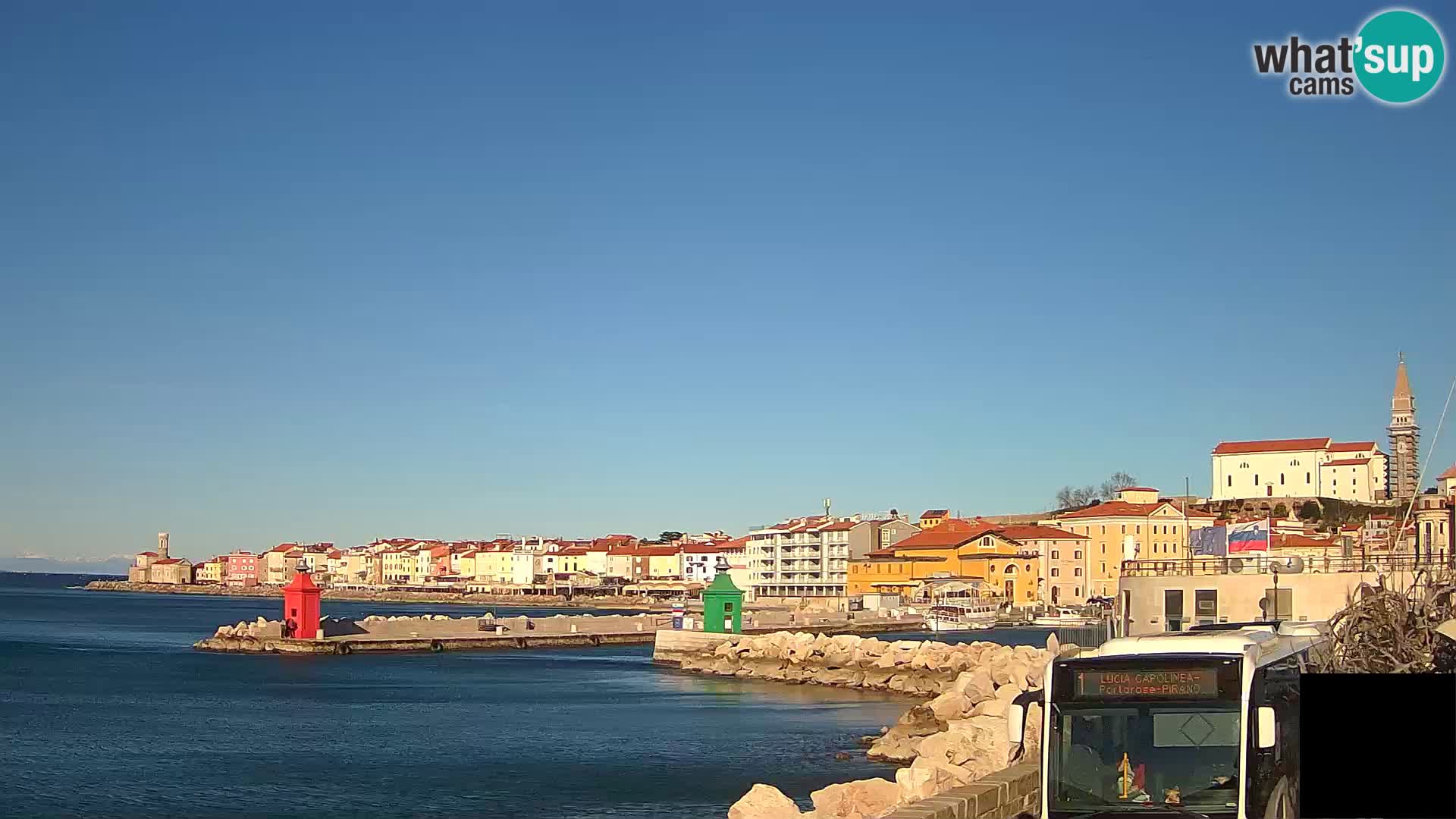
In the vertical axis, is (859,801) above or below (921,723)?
above

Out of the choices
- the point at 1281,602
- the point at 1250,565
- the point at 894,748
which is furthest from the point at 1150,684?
the point at 1250,565

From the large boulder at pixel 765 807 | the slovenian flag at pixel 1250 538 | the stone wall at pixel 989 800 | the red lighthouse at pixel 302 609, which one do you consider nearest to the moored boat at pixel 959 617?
the red lighthouse at pixel 302 609

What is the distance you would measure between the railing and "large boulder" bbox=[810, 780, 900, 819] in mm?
11092

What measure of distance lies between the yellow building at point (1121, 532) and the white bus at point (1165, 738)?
95.6 m

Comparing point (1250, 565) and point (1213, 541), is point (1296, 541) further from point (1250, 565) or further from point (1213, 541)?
point (1250, 565)

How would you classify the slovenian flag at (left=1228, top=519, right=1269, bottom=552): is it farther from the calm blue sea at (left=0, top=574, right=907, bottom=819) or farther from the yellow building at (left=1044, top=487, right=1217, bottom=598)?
the yellow building at (left=1044, top=487, right=1217, bottom=598)

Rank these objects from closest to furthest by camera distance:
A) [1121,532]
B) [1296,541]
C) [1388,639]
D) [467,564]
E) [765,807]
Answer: [1388,639] < [765,807] < [1296,541] < [1121,532] < [467,564]

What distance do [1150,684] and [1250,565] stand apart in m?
19.6

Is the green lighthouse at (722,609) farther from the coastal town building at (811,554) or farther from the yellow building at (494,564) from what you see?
the yellow building at (494,564)

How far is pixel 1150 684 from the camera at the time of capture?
1076 centimetres

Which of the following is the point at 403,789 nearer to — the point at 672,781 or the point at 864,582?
the point at 672,781

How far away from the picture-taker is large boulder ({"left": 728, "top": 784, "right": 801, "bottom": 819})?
18609 millimetres

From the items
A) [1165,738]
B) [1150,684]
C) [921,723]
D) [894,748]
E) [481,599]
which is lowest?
[481,599]

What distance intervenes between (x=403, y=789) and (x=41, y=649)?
5374cm
